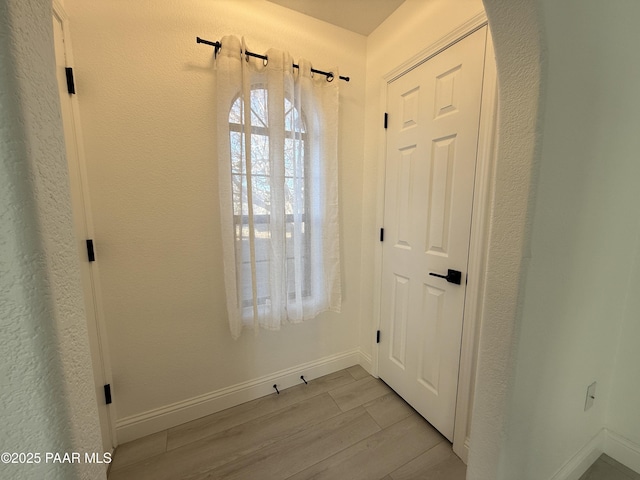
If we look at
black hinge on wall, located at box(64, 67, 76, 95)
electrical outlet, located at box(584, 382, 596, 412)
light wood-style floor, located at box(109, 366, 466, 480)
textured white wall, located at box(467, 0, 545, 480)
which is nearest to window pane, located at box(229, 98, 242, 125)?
black hinge on wall, located at box(64, 67, 76, 95)

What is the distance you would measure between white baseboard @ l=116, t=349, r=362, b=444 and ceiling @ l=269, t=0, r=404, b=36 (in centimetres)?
242

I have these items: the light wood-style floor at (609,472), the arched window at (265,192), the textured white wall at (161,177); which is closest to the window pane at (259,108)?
the arched window at (265,192)

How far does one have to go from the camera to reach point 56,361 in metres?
0.41

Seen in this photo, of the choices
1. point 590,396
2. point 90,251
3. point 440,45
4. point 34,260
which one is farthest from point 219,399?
point 440,45

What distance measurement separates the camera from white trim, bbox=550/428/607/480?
113 cm

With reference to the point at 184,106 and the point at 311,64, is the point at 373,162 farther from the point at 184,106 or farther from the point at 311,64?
the point at 184,106

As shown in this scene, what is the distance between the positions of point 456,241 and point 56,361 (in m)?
1.48

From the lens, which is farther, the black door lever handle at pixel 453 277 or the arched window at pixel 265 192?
the arched window at pixel 265 192

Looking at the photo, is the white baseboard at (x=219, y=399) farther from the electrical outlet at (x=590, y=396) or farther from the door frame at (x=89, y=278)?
the electrical outlet at (x=590, y=396)

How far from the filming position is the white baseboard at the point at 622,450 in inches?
47.8

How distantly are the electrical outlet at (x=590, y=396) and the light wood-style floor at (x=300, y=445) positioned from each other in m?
0.66

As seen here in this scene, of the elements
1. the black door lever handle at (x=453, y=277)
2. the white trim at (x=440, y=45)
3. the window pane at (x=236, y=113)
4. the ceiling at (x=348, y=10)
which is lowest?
the black door lever handle at (x=453, y=277)

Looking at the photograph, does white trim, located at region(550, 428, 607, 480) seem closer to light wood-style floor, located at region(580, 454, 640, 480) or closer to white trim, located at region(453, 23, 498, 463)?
light wood-style floor, located at region(580, 454, 640, 480)

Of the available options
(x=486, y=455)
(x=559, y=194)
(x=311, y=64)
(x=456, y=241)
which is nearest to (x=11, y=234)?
(x=559, y=194)
